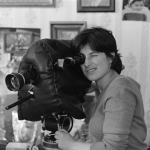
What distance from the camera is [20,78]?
93 cm

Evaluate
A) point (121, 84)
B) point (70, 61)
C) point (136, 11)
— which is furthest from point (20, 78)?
point (136, 11)

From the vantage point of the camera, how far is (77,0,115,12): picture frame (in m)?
1.82

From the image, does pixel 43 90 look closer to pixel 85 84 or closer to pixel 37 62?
pixel 37 62

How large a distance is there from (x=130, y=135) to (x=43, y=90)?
44 centimetres

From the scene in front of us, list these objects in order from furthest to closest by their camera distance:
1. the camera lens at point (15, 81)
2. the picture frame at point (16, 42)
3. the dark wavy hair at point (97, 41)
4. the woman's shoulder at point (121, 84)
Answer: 1. the picture frame at point (16, 42)
2. the dark wavy hair at point (97, 41)
3. the woman's shoulder at point (121, 84)
4. the camera lens at point (15, 81)

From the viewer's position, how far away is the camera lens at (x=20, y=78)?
0.93 m

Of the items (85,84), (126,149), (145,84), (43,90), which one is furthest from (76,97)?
(145,84)

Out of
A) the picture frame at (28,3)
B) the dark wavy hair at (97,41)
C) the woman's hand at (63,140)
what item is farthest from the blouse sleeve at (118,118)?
the picture frame at (28,3)

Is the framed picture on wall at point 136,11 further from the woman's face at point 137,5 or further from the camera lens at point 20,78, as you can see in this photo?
the camera lens at point 20,78

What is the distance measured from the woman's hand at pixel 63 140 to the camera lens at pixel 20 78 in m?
0.30

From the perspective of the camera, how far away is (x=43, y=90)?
104 cm

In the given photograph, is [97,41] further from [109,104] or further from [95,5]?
[95,5]

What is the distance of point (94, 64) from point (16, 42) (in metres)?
0.95

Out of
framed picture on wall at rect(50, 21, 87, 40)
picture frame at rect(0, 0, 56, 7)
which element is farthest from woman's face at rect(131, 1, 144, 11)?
picture frame at rect(0, 0, 56, 7)
